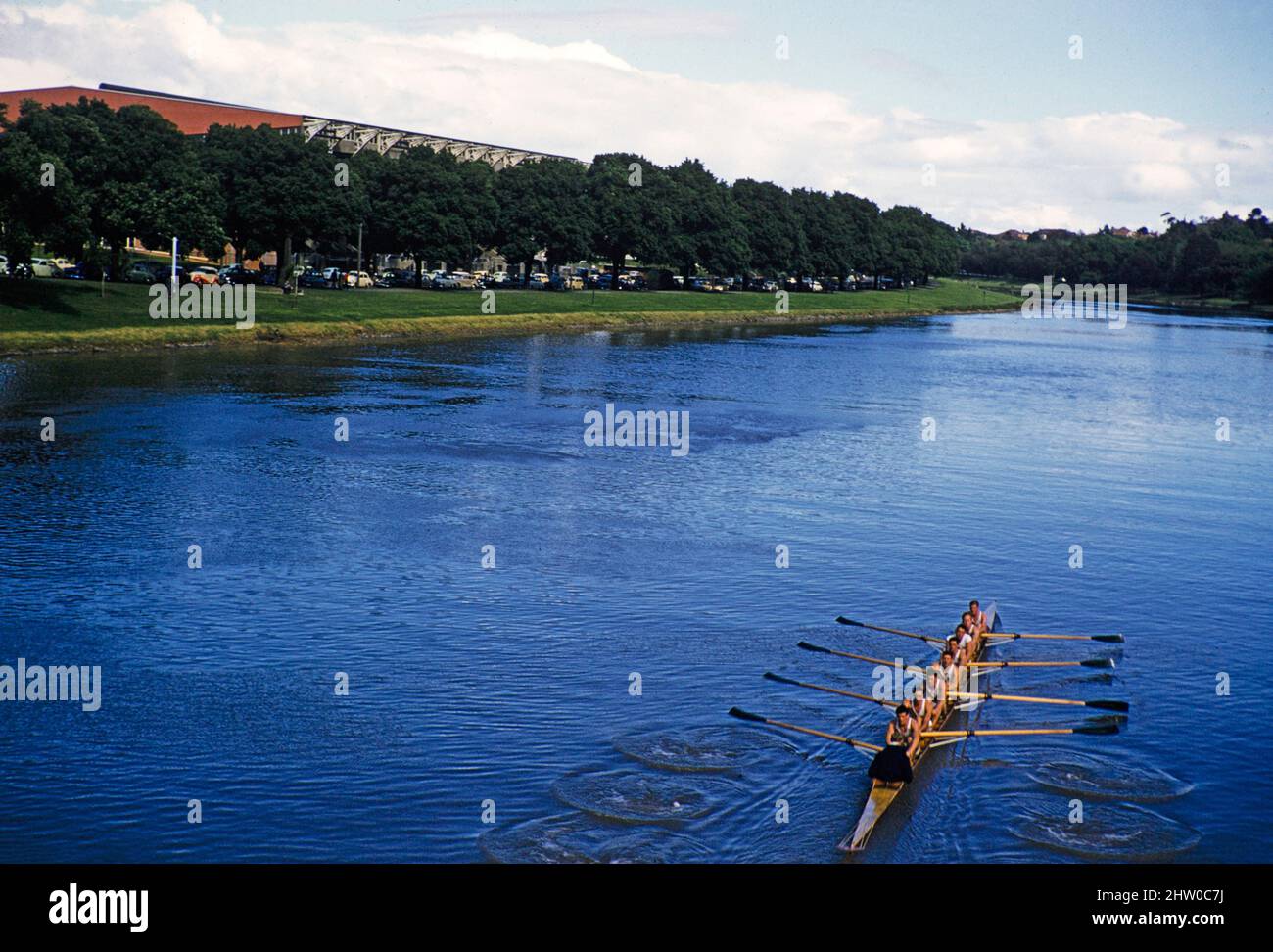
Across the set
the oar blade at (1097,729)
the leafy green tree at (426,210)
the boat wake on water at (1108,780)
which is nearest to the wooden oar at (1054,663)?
the oar blade at (1097,729)

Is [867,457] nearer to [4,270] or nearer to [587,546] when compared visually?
[587,546]

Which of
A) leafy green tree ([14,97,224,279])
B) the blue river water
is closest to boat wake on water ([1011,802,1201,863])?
the blue river water

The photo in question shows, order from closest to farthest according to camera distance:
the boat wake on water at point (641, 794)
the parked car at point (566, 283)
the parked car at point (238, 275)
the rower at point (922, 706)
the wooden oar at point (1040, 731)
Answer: the boat wake on water at point (641, 794) → the rower at point (922, 706) → the wooden oar at point (1040, 731) → the parked car at point (238, 275) → the parked car at point (566, 283)

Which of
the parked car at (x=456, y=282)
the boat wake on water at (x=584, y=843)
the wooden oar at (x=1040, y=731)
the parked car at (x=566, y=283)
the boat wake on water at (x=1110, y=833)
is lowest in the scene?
the boat wake on water at (x=1110, y=833)

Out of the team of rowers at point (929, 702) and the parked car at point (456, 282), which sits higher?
the parked car at point (456, 282)

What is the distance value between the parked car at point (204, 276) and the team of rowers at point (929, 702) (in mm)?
85359

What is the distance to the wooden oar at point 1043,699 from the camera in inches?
1088

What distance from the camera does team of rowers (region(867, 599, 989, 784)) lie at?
2314 centimetres

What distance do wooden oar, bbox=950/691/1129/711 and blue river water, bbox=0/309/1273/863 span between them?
34 centimetres

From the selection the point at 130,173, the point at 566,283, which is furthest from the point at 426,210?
the point at 566,283

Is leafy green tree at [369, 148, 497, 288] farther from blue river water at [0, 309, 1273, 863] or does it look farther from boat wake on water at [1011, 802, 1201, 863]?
boat wake on water at [1011, 802, 1201, 863]

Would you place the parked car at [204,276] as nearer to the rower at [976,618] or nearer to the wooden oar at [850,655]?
the wooden oar at [850,655]

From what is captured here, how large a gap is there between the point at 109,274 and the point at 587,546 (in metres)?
72.3

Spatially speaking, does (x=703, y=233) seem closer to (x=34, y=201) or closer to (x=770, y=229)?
(x=770, y=229)
